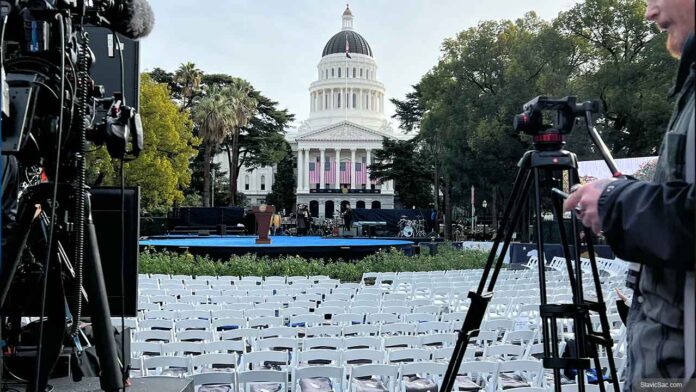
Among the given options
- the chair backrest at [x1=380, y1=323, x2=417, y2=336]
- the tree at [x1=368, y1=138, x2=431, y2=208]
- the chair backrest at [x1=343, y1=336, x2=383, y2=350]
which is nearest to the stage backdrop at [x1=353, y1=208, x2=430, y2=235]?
the tree at [x1=368, y1=138, x2=431, y2=208]

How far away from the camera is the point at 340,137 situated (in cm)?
8931

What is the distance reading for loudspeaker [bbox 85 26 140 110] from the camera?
349 cm

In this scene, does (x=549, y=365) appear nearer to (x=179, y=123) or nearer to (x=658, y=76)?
(x=658, y=76)

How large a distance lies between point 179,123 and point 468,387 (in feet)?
93.6

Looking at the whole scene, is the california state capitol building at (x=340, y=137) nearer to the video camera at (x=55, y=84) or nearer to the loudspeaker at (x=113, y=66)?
the loudspeaker at (x=113, y=66)

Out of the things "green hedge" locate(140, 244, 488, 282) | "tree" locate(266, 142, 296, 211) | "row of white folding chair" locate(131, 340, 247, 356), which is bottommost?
"green hedge" locate(140, 244, 488, 282)

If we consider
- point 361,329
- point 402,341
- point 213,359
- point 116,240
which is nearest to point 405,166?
point 361,329

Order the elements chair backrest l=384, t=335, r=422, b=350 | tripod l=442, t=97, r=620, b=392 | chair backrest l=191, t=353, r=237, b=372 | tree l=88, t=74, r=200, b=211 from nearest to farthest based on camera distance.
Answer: tripod l=442, t=97, r=620, b=392
chair backrest l=191, t=353, r=237, b=372
chair backrest l=384, t=335, r=422, b=350
tree l=88, t=74, r=200, b=211

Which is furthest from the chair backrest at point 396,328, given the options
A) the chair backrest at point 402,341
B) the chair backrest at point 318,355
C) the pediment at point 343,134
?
the pediment at point 343,134

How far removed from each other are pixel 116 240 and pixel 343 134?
86.5m

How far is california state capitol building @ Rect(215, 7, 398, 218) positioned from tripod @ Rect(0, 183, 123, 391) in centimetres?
7608

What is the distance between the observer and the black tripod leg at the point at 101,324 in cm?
239

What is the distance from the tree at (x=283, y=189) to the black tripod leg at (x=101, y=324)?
7642 centimetres

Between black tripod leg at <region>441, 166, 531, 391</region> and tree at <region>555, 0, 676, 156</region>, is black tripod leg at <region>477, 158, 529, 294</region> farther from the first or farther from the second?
tree at <region>555, 0, 676, 156</region>
